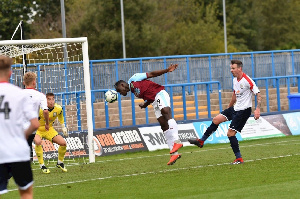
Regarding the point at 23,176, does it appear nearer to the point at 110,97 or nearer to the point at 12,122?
the point at 12,122

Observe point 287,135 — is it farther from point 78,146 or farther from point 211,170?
point 211,170

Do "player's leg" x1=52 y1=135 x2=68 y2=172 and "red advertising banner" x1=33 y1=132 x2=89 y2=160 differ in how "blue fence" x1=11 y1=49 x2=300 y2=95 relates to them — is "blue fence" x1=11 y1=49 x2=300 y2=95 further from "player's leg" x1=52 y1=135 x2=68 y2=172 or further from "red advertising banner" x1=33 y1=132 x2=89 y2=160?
"player's leg" x1=52 y1=135 x2=68 y2=172

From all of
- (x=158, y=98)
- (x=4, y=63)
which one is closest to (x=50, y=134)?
(x=158, y=98)

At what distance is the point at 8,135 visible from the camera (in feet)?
24.5

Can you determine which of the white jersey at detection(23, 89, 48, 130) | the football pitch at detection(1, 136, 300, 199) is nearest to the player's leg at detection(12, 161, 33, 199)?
the football pitch at detection(1, 136, 300, 199)

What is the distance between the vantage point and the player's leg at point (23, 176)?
24.9 feet

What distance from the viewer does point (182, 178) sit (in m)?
12.4

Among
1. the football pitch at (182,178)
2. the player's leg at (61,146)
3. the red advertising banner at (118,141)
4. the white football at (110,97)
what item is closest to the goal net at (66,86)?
the red advertising banner at (118,141)

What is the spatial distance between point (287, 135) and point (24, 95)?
16.9 meters

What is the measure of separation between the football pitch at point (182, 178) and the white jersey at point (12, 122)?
3.37 metres

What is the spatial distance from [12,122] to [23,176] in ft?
1.94

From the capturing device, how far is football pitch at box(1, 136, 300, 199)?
420 inches

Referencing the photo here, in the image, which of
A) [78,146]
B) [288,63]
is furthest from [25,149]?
[288,63]

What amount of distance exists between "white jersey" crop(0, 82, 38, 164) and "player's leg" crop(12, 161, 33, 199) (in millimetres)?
83
